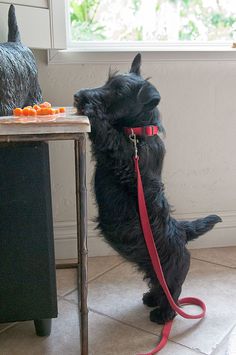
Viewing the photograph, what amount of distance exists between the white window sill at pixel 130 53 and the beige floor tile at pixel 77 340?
3.45ft

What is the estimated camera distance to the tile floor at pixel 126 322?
1319 millimetres

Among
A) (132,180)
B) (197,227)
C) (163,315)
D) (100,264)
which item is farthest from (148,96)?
(100,264)

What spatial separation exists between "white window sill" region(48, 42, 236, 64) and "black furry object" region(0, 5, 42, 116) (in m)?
0.34

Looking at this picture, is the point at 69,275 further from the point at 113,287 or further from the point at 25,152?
the point at 25,152

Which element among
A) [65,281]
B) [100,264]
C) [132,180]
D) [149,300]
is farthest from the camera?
[100,264]

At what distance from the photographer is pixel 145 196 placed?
1.30m

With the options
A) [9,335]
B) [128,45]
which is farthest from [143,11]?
[9,335]

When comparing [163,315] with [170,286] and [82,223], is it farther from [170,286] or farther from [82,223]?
[82,223]

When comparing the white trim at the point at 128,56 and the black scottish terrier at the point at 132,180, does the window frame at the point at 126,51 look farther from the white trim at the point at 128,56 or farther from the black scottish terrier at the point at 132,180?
the black scottish terrier at the point at 132,180

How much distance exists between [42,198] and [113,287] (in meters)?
0.68

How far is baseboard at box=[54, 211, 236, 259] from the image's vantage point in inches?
75.1

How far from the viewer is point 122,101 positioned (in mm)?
1194

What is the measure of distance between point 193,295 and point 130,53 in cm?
105

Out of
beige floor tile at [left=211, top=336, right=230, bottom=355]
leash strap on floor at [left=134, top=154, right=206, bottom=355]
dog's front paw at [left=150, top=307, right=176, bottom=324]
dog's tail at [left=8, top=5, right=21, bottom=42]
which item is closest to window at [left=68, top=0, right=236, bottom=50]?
dog's tail at [left=8, top=5, right=21, bottom=42]
